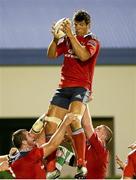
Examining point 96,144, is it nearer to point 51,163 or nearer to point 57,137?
point 51,163

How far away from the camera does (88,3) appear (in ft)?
68.4

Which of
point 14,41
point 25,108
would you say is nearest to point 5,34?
point 14,41

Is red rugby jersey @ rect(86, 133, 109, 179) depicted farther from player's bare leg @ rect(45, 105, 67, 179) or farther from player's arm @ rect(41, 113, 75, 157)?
player's arm @ rect(41, 113, 75, 157)

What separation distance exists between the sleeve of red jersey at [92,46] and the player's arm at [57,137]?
740 mm

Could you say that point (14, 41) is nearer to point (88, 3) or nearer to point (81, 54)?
point (88, 3)

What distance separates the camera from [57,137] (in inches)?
359

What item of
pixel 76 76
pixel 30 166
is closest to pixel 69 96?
pixel 76 76

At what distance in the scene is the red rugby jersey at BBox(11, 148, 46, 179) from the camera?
8.90 meters

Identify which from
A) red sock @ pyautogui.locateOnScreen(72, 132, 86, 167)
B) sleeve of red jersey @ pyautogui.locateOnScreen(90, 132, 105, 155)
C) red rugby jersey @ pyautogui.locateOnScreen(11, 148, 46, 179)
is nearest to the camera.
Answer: red rugby jersey @ pyautogui.locateOnScreen(11, 148, 46, 179)

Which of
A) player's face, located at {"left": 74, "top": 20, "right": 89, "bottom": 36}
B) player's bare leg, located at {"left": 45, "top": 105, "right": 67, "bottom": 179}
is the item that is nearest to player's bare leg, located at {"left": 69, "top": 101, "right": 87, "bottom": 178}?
player's bare leg, located at {"left": 45, "top": 105, "right": 67, "bottom": 179}

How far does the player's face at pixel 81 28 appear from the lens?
930cm

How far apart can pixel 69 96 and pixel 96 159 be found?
894mm

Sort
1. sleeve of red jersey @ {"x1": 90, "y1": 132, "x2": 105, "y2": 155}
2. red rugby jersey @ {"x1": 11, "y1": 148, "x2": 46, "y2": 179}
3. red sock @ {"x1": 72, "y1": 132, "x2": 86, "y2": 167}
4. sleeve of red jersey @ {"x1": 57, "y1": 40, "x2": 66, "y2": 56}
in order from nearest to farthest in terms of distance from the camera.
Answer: red rugby jersey @ {"x1": 11, "y1": 148, "x2": 46, "y2": 179}, red sock @ {"x1": 72, "y1": 132, "x2": 86, "y2": 167}, sleeve of red jersey @ {"x1": 57, "y1": 40, "x2": 66, "y2": 56}, sleeve of red jersey @ {"x1": 90, "y1": 132, "x2": 105, "y2": 155}

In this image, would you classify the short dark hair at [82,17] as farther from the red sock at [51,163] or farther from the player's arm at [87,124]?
the red sock at [51,163]
